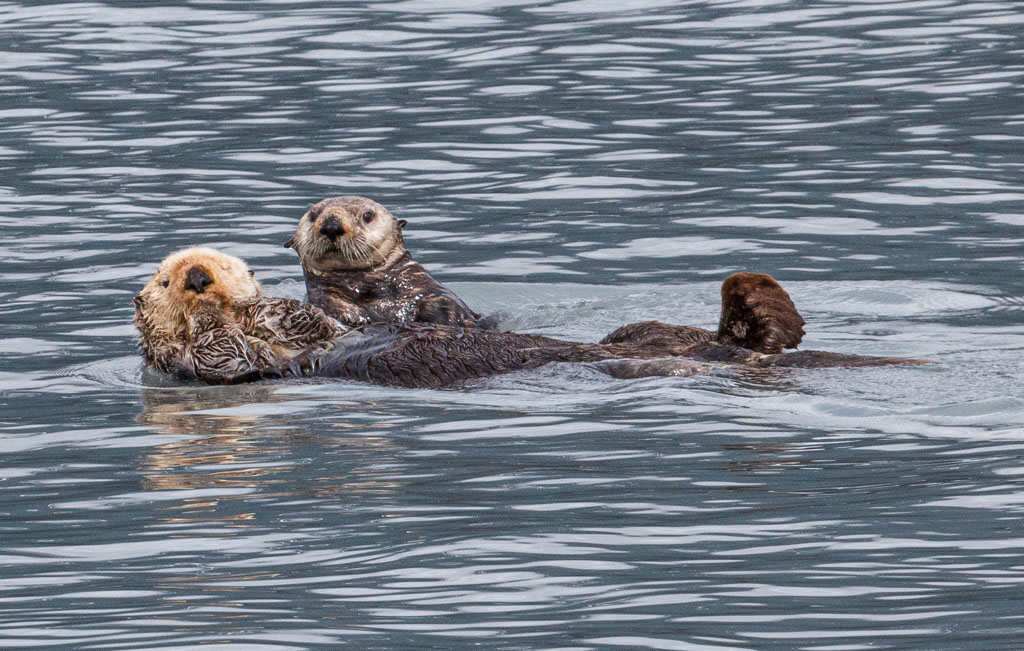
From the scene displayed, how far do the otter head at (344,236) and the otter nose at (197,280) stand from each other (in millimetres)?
1129

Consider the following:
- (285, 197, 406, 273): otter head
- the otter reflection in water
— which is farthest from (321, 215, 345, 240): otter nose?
the otter reflection in water

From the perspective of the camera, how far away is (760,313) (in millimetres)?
5668

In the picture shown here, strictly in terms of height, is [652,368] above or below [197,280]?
below

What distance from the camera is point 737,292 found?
565 centimetres

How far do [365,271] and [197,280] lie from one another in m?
1.56

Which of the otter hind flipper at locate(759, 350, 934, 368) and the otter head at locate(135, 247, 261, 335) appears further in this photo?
the otter head at locate(135, 247, 261, 335)

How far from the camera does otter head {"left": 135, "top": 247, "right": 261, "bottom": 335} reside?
6.43 m

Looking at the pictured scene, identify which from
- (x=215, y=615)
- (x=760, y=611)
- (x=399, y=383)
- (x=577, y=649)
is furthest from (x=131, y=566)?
(x=399, y=383)

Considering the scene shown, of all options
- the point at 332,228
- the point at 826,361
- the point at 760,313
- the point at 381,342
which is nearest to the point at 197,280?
the point at 381,342

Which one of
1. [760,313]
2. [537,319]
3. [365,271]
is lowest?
[537,319]

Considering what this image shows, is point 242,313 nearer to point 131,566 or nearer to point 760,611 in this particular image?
point 131,566

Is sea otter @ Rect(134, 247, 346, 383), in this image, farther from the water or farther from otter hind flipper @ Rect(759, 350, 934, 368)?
otter hind flipper @ Rect(759, 350, 934, 368)

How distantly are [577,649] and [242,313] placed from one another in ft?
11.5

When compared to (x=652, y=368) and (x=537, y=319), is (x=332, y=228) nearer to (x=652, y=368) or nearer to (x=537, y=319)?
(x=537, y=319)
